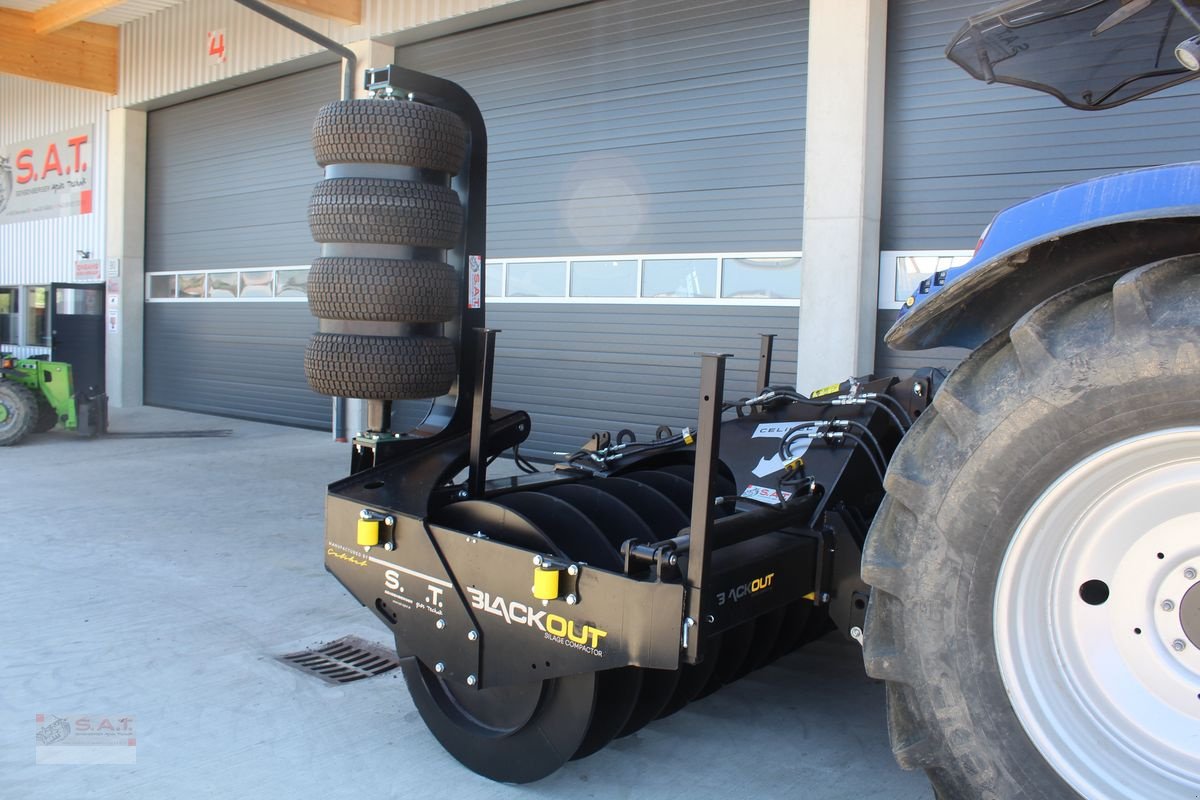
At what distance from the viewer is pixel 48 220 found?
51.5 ft

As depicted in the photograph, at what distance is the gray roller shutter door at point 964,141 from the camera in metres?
6.20

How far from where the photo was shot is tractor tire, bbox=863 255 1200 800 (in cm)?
173

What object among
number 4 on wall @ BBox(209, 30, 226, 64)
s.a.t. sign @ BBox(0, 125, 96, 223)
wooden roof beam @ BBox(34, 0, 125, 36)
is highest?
wooden roof beam @ BBox(34, 0, 125, 36)

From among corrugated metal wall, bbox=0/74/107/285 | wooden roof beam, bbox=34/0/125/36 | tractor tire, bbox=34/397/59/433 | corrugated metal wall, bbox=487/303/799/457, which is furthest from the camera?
corrugated metal wall, bbox=0/74/107/285

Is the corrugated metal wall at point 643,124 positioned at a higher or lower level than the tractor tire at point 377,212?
higher

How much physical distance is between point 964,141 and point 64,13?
11551mm

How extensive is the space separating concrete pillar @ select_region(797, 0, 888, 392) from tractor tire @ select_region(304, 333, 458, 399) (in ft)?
14.5

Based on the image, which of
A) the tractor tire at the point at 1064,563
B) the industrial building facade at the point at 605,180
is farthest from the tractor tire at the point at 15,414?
the tractor tire at the point at 1064,563

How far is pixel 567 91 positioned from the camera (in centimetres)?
900

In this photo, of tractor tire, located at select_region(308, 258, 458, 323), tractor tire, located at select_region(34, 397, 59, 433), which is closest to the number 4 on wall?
tractor tire, located at select_region(34, 397, 59, 433)

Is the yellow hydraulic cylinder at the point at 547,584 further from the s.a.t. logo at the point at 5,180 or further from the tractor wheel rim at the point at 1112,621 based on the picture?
the s.a.t. logo at the point at 5,180

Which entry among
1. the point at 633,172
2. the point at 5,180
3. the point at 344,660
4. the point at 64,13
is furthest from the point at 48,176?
the point at 344,660

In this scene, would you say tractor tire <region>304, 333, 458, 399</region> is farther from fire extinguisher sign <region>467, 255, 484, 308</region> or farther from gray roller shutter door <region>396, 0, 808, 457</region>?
gray roller shutter door <region>396, 0, 808, 457</region>

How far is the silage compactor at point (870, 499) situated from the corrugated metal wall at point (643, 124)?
157 inches
